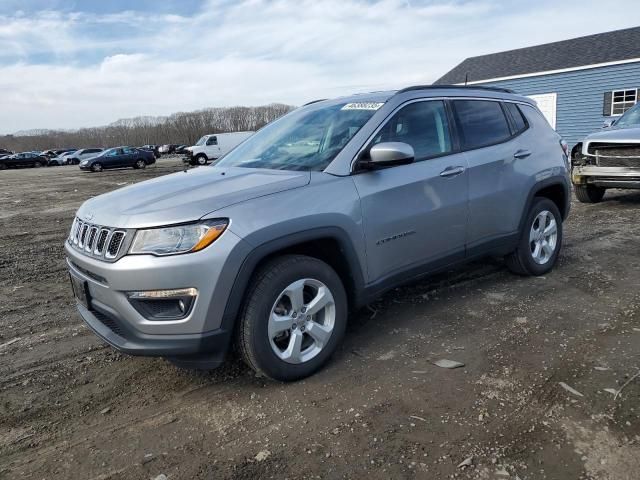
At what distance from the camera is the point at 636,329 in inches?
142

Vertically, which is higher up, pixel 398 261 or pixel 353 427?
pixel 398 261

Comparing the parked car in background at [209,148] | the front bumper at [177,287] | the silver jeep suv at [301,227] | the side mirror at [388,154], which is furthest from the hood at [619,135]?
the parked car in background at [209,148]

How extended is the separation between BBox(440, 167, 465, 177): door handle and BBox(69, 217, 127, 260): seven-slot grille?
2.30 m

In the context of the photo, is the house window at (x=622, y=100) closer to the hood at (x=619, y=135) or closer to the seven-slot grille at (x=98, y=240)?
the hood at (x=619, y=135)

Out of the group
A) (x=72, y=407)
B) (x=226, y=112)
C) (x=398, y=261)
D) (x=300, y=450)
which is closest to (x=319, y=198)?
(x=398, y=261)

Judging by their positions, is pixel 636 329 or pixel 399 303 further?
pixel 399 303

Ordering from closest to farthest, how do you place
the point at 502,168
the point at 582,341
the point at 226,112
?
1. the point at 582,341
2. the point at 502,168
3. the point at 226,112

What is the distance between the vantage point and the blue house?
1922 cm

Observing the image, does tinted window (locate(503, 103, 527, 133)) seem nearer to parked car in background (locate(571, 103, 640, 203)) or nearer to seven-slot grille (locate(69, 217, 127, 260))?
seven-slot grille (locate(69, 217, 127, 260))

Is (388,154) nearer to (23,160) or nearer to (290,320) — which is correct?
(290,320)

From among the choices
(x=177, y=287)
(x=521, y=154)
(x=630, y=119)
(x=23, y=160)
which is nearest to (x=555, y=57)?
(x=630, y=119)

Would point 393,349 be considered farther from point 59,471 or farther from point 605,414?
point 59,471

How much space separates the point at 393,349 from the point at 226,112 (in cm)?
8430

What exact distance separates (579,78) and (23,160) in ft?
144
